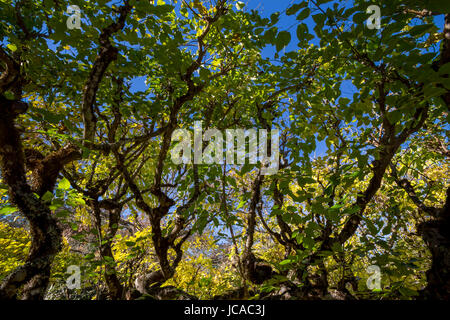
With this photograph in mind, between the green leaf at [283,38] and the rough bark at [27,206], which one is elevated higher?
the green leaf at [283,38]

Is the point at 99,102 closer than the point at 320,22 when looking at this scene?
No

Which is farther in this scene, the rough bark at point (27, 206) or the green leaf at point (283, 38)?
the rough bark at point (27, 206)

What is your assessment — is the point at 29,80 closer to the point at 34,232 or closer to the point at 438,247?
the point at 34,232

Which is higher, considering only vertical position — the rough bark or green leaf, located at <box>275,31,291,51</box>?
green leaf, located at <box>275,31,291,51</box>

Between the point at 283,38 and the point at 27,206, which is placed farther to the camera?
the point at 27,206

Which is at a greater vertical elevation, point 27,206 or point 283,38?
point 283,38

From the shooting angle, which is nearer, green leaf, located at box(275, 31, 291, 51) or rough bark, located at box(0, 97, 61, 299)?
green leaf, located at box(275, 31, 291, 51)

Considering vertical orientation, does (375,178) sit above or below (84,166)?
below

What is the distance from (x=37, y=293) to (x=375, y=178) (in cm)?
422
